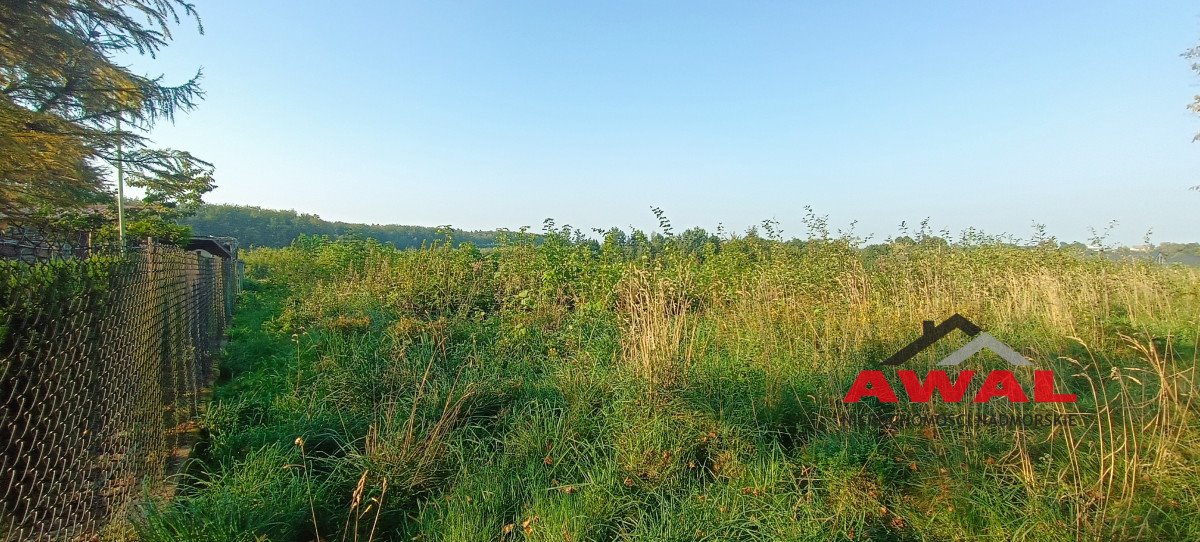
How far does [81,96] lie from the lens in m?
8.49

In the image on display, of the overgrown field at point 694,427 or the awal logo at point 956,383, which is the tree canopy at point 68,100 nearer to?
the overgrown field at point 694,427

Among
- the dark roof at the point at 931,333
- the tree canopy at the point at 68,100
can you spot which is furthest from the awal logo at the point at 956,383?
the tree canopy at the point at 68,100

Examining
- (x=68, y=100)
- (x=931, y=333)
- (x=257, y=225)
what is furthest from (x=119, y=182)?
(x=257, y=225)

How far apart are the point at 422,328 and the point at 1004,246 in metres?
9.69

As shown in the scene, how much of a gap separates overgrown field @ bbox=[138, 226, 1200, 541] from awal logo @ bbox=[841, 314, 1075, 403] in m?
0.11

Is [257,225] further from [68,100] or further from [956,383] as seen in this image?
[956,383]

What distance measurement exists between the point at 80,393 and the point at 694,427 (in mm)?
2914

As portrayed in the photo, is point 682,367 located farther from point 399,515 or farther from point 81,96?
point 81,96

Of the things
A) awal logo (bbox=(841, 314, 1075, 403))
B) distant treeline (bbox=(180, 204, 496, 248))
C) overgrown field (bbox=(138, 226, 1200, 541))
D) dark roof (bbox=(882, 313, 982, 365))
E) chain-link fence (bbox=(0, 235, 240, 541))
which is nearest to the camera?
chain-link fence (bbox=(0, 235, 240, 541))

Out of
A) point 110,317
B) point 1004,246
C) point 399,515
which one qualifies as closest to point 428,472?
point 399,515

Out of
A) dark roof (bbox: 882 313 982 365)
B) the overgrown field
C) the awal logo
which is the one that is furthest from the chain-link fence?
dark roof (bbox: 882 313 982 365)

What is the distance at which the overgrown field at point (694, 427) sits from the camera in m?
2.33

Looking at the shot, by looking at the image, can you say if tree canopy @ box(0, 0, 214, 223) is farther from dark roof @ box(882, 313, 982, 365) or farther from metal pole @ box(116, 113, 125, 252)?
dark roof @ box(882, 313, 982, 365)

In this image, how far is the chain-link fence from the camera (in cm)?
176
